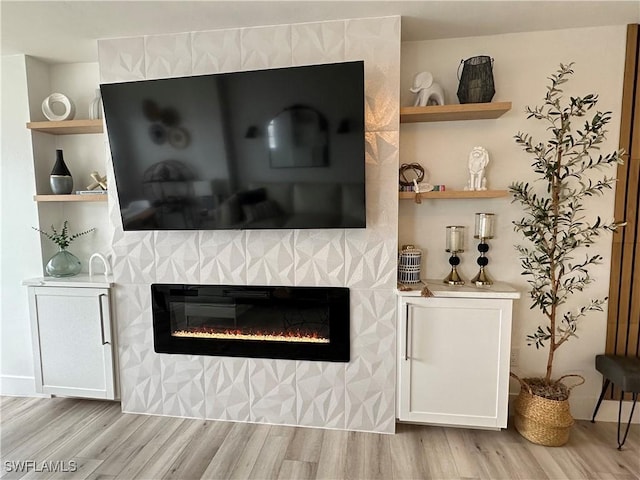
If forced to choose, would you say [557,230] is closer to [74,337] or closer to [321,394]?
[321,394]

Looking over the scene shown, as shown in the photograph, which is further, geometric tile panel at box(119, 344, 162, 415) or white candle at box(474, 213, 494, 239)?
geometric tile panel at box(119, 344, 162, 415)

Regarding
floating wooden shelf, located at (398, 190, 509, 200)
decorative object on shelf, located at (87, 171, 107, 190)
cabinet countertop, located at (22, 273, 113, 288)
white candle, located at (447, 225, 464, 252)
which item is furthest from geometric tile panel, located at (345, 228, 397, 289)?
decorative object on shelf, located at (87, 171, 107, 190)

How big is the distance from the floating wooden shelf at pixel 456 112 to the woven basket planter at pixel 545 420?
65.1 inches

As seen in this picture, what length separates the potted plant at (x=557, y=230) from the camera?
197cm

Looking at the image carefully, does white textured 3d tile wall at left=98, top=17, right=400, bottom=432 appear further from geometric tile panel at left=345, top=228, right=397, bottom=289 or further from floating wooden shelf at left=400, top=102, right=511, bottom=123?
floating wooden shelf at left=400, top=102, right=511, bottom=123

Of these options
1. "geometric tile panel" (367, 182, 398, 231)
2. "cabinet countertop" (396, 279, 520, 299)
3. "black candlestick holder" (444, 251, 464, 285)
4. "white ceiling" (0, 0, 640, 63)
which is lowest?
"cabinet countertop" (396, 279, 520, 299)

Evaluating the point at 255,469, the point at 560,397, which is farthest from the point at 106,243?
the point at 560,397

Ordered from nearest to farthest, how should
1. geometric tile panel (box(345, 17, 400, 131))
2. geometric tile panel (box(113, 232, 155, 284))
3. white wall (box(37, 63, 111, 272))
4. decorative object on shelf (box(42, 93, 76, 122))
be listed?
geometric tile panel (box(345, 17, 400, 131))
geometric tile panel (box(113, 232, 155, 284))
decorative object on shelf (box(42, 93, 76, 122))
white wall (box(37, 63, 111, 272))

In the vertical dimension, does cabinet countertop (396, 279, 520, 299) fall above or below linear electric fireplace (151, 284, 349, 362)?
above

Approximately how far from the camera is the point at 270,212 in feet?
6.55

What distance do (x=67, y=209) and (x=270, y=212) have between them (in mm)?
1737

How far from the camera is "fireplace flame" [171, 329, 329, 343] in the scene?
2.18 metres

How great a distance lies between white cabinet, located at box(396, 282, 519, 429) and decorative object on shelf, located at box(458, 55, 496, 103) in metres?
1.12

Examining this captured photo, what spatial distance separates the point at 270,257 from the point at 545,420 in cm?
183
